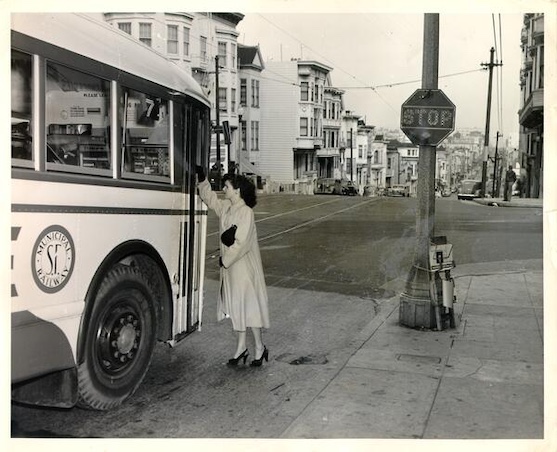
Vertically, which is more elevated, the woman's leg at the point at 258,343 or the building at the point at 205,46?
the building at the point at 205,46

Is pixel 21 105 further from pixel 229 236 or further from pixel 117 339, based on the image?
pixel 229 236

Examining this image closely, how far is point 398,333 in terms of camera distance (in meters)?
5.99

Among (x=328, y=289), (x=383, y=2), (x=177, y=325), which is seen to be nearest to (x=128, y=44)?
(x=383, y=2)

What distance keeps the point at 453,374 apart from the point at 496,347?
2.93ft

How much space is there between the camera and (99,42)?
3777 mm

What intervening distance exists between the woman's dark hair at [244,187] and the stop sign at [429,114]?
177 centimetres

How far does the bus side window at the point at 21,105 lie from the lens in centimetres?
341

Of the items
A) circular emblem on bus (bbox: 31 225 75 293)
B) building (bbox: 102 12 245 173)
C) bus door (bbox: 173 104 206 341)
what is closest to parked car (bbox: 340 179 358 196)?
building (bbox: 102 12 245 173)

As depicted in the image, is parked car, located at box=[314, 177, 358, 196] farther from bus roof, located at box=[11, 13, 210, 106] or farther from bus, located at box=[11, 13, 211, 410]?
bus roof, located at box=[11, 13, 210, 106]

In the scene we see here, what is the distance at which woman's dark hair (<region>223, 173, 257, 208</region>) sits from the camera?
15.9 ft

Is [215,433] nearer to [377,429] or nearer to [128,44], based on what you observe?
[377,429]

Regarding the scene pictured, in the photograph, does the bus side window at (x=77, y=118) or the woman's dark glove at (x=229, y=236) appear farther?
the woman's dark glove at (x=229, y=236)

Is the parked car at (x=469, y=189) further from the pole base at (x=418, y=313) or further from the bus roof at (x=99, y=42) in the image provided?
the bus roof at (x=99, y=42)

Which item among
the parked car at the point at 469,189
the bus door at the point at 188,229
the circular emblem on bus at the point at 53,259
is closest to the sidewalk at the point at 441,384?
the bus door at the point at 188,229
